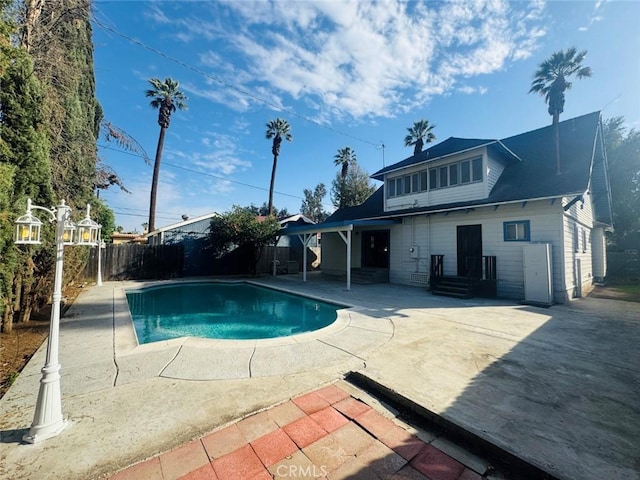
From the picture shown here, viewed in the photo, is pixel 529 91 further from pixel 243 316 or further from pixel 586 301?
pixel 243 316

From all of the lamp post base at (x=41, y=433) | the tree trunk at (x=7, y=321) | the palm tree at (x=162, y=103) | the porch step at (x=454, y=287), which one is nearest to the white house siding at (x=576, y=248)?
the porch step at (x=454, y=287)

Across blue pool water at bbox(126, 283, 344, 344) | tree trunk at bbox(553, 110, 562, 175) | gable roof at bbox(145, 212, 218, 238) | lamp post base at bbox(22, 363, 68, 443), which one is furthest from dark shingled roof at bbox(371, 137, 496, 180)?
lamp post base at bbox(22, 363, 68, 443)

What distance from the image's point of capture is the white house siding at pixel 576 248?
27.2 feet

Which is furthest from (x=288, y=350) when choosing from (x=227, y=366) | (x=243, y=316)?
(x=243, y=316)

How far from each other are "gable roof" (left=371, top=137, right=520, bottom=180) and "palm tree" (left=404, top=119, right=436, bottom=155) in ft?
27.4

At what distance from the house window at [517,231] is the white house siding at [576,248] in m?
0.91

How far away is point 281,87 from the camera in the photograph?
431 inches

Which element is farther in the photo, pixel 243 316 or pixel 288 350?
pixel 243 316

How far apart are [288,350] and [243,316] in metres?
4.39

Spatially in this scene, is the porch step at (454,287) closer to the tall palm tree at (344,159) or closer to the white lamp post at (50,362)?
the white lamp post at (50,362)

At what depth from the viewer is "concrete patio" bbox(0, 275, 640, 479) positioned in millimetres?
2098

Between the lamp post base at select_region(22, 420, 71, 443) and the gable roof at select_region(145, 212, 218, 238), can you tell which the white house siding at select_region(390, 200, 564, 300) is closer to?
the lamp post base at select_region(22, 420, 71, 443)

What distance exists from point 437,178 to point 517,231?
3.75 meters

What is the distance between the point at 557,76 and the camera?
10.8 m
